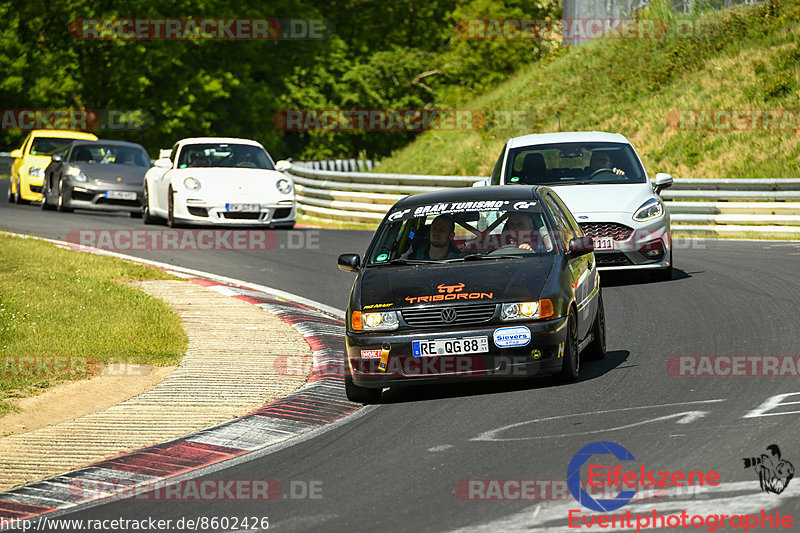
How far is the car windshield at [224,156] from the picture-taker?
21578 millimetres

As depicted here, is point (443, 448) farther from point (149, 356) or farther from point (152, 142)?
point (152, 142)

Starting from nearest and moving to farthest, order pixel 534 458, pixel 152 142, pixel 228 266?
pixel 534 458 < pixel 228 266 < pixel 152 142

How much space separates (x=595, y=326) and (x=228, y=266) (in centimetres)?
828

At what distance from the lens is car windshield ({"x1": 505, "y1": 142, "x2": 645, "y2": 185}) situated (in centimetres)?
1505

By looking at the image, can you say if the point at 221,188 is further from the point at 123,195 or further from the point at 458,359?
the point at 458,359

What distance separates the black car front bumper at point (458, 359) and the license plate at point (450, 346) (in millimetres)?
25

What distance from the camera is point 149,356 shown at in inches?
424

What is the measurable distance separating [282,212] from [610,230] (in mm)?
8052

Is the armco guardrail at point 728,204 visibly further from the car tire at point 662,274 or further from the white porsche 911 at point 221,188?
the car tire at point 662,274

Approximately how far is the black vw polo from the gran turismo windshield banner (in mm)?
11

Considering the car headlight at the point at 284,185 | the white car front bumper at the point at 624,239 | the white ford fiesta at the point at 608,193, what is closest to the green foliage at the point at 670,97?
the car headlight at the point at 284,185

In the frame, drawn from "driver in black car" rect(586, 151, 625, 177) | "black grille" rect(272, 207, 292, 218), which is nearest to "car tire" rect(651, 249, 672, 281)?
"driver in black car" rect(586, 151, 625, 177)

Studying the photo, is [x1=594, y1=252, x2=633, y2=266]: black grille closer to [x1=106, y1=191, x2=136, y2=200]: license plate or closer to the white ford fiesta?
the white ford fiesta

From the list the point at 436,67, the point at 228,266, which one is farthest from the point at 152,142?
the point at 228,266
